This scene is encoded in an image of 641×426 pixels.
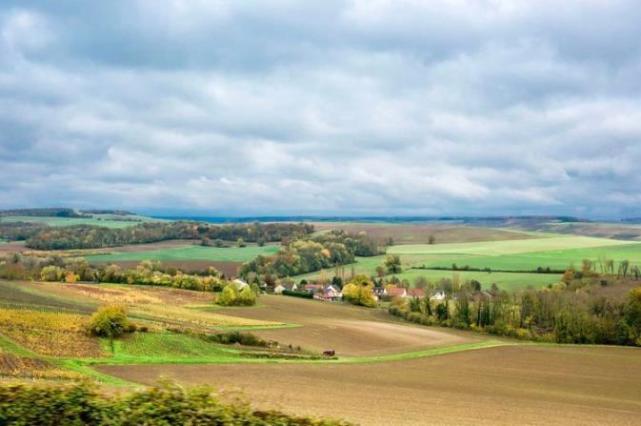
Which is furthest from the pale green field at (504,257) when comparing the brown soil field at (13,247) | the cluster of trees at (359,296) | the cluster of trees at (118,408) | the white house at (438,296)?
the cluster of trees at (118,408)

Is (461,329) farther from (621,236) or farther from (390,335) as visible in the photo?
(621,236)

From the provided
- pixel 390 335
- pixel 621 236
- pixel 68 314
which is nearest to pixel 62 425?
pixel 68 314

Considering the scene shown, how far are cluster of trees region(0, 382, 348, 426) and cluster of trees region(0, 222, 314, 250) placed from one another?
129 metres

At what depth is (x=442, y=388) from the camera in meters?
35.2

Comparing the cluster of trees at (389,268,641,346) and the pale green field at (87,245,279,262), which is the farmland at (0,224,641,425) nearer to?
the cluster of trees at (389,268,641,346)

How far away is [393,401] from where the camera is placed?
2848cm

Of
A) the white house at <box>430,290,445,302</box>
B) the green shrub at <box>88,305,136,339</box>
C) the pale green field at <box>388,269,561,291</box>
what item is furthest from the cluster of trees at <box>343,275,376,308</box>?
the green shrub at <box>88,305,136,339</box>

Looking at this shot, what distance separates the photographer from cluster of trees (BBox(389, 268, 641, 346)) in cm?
7356

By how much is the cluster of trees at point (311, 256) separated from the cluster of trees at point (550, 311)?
115ft

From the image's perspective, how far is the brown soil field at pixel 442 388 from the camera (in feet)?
83.9

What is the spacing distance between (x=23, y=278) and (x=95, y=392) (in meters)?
86.1

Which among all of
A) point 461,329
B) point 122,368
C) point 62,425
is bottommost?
point 461,329

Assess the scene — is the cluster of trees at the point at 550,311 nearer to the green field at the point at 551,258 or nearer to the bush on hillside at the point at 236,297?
the green field at the point at 551,258

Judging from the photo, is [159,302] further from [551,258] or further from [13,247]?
[551,258]
